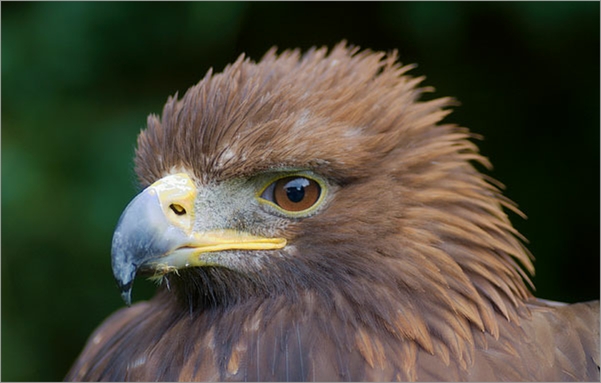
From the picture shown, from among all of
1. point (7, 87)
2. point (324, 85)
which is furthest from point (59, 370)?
point (324, 85)

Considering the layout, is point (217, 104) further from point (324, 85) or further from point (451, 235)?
point (451, 235)

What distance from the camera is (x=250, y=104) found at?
182 cm

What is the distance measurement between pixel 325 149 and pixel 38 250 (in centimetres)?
198

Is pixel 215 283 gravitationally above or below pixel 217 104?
below

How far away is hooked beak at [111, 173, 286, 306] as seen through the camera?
1.70m

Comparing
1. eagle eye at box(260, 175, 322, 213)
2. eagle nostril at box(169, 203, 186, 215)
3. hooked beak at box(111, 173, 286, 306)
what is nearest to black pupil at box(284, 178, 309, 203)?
eagle eye at box(260, 175, 322, 213)

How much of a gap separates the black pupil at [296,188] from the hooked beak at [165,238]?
10 cm

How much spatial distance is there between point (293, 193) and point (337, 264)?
0.63 feet

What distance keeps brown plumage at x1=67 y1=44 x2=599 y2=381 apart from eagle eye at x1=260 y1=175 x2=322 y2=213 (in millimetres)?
16

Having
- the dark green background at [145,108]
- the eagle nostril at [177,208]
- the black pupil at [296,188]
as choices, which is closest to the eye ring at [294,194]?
the black pupil at [296,188]

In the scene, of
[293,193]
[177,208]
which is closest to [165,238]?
[177,208]

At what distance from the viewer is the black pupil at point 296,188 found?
5.90ft

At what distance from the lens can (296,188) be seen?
180 centimetres

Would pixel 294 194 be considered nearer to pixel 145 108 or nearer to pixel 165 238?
pixel 165 238
